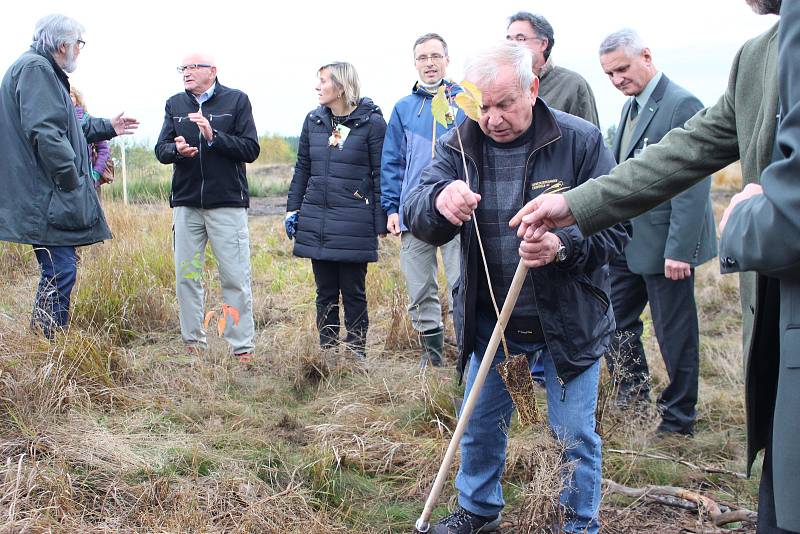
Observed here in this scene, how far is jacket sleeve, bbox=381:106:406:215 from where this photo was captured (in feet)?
16.6

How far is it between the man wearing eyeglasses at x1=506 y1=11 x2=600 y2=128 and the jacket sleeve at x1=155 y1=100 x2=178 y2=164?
2270 mm

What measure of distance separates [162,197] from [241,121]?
4.18 m

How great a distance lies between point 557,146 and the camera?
2.88 m

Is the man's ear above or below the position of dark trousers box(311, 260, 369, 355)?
above

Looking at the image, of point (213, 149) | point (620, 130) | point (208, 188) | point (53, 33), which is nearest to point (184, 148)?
point (213, 149)

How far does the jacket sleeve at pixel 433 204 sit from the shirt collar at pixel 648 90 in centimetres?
192

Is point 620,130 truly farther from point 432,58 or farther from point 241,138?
point 241,138

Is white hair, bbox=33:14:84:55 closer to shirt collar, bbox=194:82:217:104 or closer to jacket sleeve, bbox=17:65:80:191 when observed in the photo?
jacket sleeve, bbox=17:65:80:191

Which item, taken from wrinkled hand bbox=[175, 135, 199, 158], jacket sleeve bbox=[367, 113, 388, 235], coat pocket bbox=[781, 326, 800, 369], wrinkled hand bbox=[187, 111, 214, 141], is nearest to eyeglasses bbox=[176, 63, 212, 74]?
wrinkled hand bbox=[187, 111, 214, 141]

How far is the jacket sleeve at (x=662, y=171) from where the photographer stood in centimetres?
222

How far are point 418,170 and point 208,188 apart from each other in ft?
4.66

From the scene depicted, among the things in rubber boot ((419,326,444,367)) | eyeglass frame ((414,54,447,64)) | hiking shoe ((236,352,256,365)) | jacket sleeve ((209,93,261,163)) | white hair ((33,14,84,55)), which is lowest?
hiking shoe ((236,352,256,365))

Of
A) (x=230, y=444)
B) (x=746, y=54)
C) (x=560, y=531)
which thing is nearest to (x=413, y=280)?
(x=230, y=444)

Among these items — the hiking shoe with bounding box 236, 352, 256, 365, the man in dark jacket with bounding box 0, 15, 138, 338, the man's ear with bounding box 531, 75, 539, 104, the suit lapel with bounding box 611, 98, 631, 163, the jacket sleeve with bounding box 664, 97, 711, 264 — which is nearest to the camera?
the man's ear with bounding box 531, 75, 539, 104
